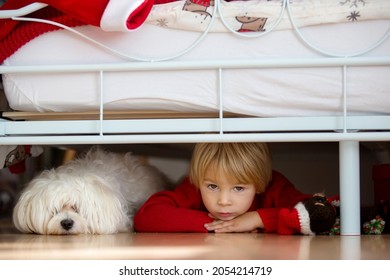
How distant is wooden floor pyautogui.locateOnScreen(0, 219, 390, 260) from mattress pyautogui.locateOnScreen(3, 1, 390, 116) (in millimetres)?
336

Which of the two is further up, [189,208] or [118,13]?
[118,13]

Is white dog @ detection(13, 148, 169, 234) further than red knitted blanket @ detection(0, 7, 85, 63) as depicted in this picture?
Yes

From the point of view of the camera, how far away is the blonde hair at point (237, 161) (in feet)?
5.95

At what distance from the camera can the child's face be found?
183 cm

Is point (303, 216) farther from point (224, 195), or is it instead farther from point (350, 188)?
point (224, 195)

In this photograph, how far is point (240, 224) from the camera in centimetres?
180

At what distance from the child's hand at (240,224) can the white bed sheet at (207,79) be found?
34 centimetres

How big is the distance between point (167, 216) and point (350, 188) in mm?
527

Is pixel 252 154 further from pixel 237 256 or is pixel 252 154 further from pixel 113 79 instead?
pixel 237 256

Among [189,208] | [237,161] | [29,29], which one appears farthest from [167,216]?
[29,29]

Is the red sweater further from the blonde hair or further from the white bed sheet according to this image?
the white bed sheet

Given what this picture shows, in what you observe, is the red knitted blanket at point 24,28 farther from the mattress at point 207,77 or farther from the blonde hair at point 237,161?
the blonde hair at point 237,161

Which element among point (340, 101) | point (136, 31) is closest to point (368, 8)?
point (340, 101)

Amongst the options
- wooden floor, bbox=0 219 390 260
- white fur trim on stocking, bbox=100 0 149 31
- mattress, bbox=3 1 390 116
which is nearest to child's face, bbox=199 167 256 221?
wooden floor, bbox=0 219 390 260
